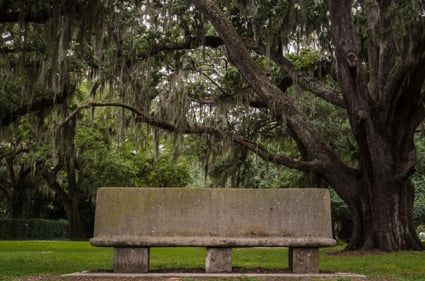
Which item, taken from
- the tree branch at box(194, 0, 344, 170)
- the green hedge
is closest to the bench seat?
the tree branch at box(194, 0, 344, 170)

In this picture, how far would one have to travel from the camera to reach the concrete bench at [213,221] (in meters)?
7.58

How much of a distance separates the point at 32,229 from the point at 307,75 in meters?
23.6

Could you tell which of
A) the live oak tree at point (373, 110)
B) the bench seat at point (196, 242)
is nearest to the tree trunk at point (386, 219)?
the live oak tree at point (373, 110)

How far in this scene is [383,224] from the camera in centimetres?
1354

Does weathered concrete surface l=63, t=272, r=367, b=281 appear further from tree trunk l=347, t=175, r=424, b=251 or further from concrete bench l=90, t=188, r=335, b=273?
tree trunk l=347, t=175, r=424, b=251

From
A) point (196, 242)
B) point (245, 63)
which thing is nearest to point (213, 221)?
point (196, 242)

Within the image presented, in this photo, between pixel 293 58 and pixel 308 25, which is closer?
pixel 308 25

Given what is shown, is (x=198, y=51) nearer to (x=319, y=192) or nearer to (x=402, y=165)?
(x=402, y=165)

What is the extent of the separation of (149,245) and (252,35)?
8.63 m

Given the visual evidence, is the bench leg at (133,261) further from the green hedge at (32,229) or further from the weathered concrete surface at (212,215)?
the green hedge at (32,229)

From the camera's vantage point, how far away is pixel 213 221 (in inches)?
301

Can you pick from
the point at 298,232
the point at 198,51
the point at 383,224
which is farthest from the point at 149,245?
the point at 198,51

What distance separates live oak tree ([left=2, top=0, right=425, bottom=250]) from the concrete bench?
171 inches

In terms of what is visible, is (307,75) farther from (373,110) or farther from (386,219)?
(386,219)
